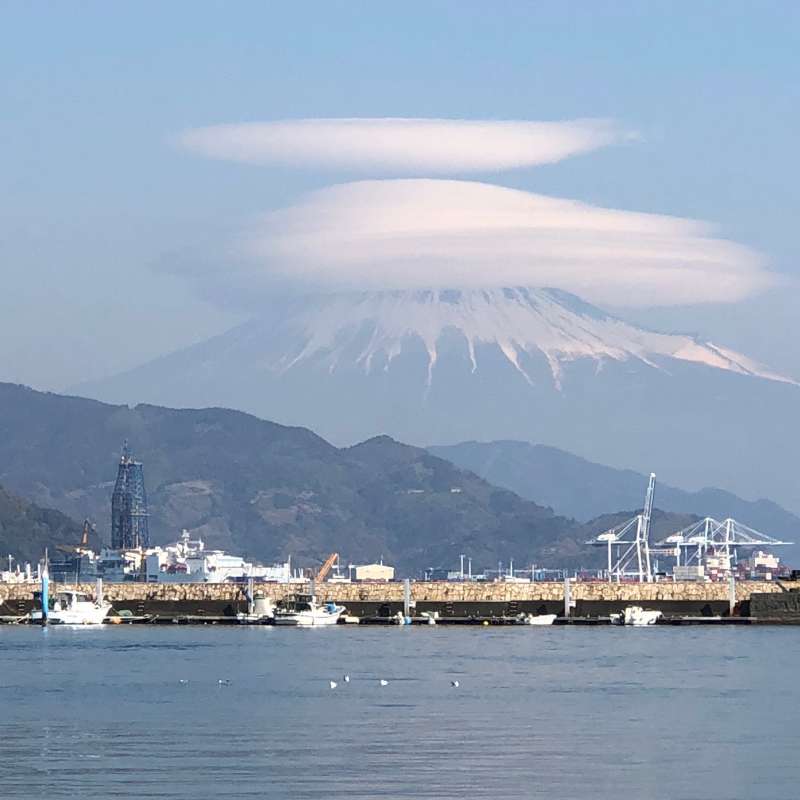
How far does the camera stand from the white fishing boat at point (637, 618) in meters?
126

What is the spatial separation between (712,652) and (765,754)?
1761 inches

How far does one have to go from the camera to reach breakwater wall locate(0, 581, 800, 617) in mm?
135250

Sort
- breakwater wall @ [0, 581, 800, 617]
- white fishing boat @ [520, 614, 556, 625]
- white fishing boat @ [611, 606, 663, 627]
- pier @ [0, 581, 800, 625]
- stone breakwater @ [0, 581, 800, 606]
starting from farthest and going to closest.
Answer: stone breakwater @ [0, 581, 800, 606] < breakwater wall @ [0, 581, 800, 617] < pier @ [0, 581, 800, 625] < white fishing boat @ [520, 614, 556, 625] < white fishing boat @ [611, 606, 663, 627]

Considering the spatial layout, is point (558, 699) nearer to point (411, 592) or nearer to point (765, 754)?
point (765, 754)

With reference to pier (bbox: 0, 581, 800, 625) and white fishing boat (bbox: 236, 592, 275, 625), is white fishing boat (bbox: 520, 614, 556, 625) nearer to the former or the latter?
pier (bbox: 0, 581, 800, 625)

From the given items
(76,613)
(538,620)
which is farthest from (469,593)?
(76,613)

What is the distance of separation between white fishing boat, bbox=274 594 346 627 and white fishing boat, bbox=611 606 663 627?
17160mm

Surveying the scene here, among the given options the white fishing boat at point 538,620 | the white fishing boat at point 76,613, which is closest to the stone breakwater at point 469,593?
the white fishing boat at point 76,613

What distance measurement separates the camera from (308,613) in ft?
424

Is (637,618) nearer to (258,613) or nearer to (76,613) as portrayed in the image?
(258,613)

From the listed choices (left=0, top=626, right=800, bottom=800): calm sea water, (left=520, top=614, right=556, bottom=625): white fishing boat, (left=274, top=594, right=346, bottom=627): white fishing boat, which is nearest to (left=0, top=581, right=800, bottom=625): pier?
(left=520, top=614, right=556, bottom=625): white fishing boat

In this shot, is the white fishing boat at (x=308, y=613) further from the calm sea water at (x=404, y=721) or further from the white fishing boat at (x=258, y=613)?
the calm sea water at (x=404, y=721)

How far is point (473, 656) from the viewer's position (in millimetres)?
90688

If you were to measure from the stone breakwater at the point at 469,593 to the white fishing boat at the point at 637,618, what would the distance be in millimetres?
8402
